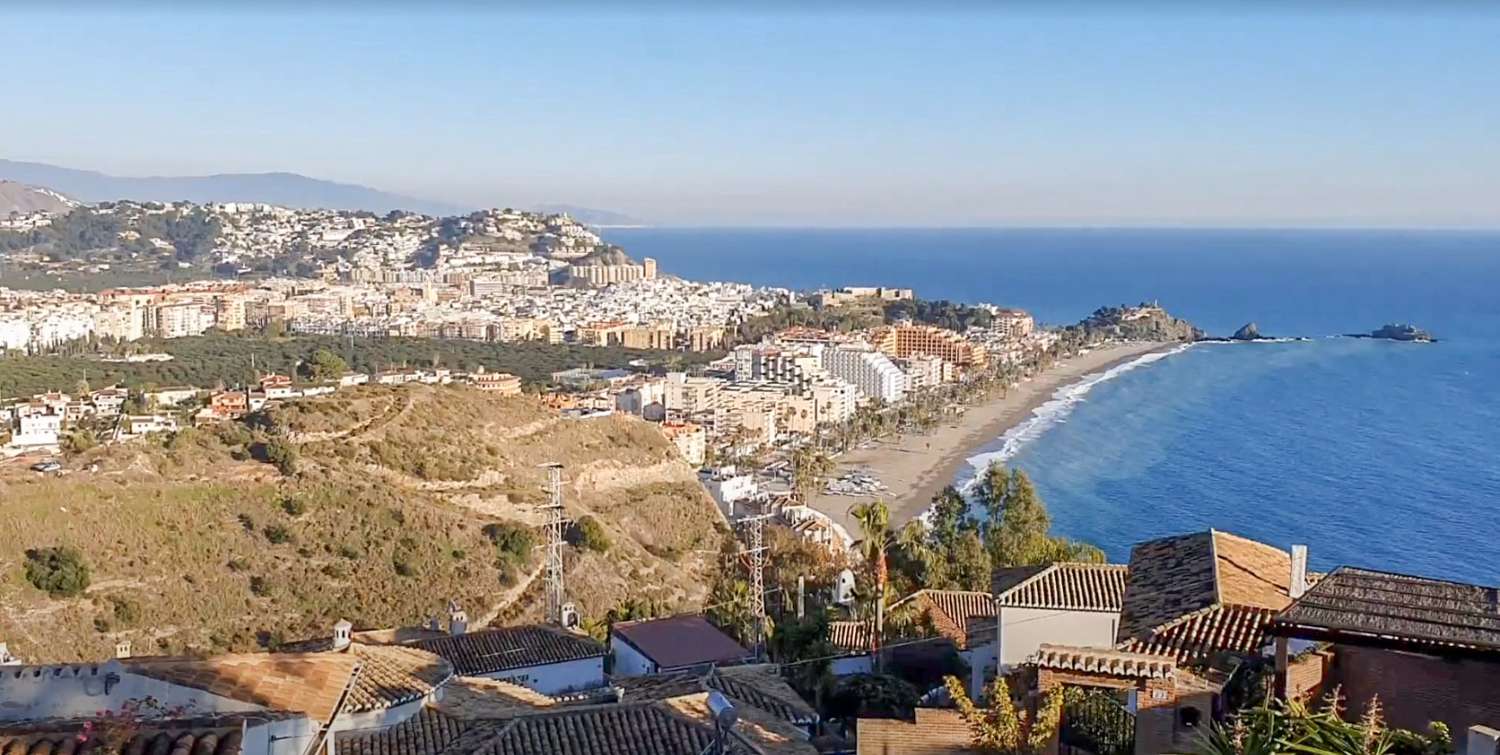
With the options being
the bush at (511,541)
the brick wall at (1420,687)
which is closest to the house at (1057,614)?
the brick wall at (1420,687)

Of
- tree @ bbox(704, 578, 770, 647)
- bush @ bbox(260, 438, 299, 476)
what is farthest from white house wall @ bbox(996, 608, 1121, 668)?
bush @ bbox(260, 438, 299, 476)

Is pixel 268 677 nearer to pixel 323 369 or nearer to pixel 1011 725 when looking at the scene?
pixel 1011 725

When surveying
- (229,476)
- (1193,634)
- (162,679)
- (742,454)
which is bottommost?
(742,454)

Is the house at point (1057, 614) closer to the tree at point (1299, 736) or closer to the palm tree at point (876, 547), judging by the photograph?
the palm tree at point (876, 547)

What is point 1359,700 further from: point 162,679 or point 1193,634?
point 162,679

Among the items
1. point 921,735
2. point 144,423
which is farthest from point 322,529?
point 921,735

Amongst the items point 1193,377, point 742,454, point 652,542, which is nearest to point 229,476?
point 652,542

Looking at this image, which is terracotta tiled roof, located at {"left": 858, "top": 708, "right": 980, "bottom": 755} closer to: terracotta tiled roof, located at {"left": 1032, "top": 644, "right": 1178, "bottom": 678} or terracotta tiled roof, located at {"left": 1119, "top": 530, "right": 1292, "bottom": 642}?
terracotta tiled roof, located at {"left": 1032, "top": 644, "right": 1178, "bottom": 678}
